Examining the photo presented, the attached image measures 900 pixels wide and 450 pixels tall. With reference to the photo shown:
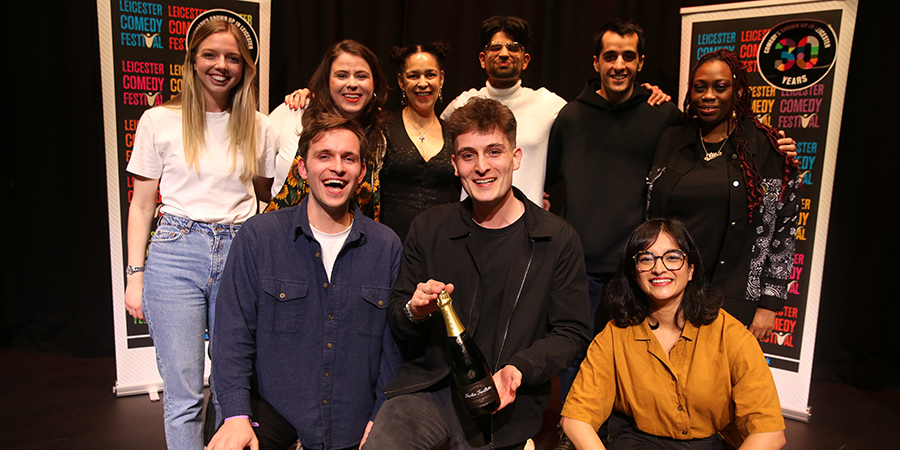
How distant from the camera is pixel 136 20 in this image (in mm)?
3639

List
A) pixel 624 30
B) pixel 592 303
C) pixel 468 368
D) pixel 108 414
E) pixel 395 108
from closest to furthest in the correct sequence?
pixel 468 368 < pixel 624 30 < pixel 592 303 < pixel 108 414 < pixel 395 108

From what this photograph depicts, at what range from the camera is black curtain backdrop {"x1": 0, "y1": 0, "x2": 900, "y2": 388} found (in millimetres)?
4164

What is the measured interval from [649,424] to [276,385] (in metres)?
1.37

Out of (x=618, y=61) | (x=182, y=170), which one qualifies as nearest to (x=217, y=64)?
(x=182, y=170)

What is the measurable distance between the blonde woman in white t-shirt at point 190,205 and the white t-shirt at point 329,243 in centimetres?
47

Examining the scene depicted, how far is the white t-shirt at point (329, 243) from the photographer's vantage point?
2189 mm

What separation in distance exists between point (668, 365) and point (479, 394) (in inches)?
29.0

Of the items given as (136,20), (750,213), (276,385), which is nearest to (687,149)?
(750,213)

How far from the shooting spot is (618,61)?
9.37 ft

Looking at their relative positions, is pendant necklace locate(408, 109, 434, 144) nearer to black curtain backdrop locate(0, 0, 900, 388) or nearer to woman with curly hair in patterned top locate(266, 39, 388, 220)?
Result: woman with curly hair in patterned top locate(266, 39, 388, 220)

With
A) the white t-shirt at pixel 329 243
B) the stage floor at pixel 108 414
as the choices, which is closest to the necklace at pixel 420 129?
the white t-shirt at pixel 329 243

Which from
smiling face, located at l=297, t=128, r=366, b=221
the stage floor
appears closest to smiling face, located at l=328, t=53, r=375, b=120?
smiling face, located at l=297, t=128, r=366, b=221

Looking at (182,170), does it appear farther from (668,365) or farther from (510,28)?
(668,365)

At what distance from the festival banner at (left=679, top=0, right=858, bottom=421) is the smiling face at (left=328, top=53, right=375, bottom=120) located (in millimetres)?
2256
